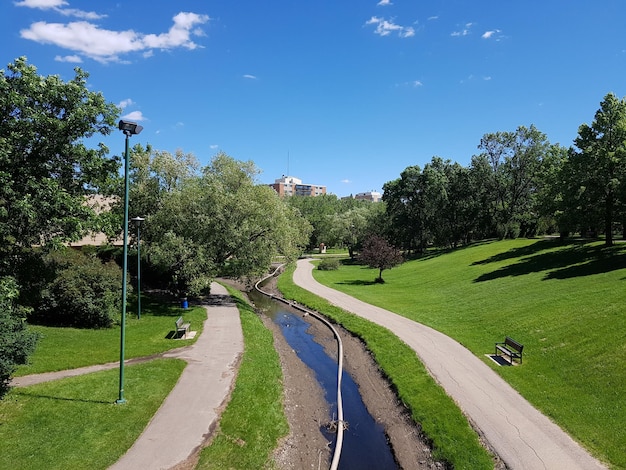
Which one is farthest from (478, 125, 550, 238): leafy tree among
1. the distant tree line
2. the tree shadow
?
the tree shadow

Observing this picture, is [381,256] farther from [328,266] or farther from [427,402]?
[427,402]

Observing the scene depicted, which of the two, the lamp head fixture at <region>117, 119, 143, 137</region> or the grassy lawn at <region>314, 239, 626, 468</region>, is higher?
the lamp head fixture at <region>117, 119, 143, 137</region>

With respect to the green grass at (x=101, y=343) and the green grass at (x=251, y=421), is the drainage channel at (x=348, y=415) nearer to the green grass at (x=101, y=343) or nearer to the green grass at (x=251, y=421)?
the green grass at (x=251, y=421)

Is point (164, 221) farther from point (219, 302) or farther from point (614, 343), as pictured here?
point (614, 343)

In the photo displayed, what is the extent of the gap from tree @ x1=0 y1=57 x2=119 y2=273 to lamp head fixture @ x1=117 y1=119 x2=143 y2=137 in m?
6.16

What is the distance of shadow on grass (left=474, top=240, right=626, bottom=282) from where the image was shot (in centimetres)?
3019

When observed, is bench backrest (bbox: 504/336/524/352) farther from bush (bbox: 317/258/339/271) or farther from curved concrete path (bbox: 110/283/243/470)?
bush (bbox: 317/258/339/271)

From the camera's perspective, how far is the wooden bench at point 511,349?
17828 millimetres

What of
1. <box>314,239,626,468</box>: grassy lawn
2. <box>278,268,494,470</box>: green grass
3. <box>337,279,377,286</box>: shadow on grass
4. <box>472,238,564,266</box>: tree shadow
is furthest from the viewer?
<box>337,279,377,286</box>: shadow on grass

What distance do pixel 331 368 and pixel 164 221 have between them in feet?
57.5

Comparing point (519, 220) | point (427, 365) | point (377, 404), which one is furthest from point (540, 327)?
point (519, 220)

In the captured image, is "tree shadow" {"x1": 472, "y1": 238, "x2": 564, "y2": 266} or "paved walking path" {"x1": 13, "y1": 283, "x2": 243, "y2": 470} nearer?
"paved walking path" {"x1": 13, "y1": 283, "x2": 243, "y2": 470}

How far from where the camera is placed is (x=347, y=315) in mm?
29922

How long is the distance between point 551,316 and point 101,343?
923 inches
